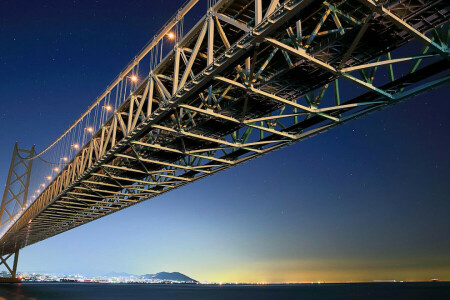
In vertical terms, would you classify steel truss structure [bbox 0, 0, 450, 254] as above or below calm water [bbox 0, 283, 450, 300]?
above

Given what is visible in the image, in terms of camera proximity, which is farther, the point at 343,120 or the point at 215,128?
the point at 215,128

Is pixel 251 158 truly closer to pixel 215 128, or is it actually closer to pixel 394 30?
pixel 215 128

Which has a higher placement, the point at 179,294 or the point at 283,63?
the point at 283,63

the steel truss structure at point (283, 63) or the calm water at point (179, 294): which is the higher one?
the steel truss structure at point (283, 63)

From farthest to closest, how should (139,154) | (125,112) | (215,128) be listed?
1. (139,154)
2. (125,112)
3. (215,128)

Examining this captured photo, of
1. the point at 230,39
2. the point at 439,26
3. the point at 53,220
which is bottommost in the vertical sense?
the point at 53,220

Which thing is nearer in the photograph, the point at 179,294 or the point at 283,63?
the point at 283,63

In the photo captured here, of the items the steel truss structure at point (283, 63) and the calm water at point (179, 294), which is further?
the calm water at point (179, 294)

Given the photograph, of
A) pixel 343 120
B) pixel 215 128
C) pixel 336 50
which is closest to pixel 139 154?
pixel 215 128

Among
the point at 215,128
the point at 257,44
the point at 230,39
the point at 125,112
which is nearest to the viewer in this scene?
the point at 257,44

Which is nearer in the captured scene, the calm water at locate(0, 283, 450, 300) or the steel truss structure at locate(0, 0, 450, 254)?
the steel truss structure at locate(0, 0, 450, 254)

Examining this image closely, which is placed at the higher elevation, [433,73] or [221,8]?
[221,8]
